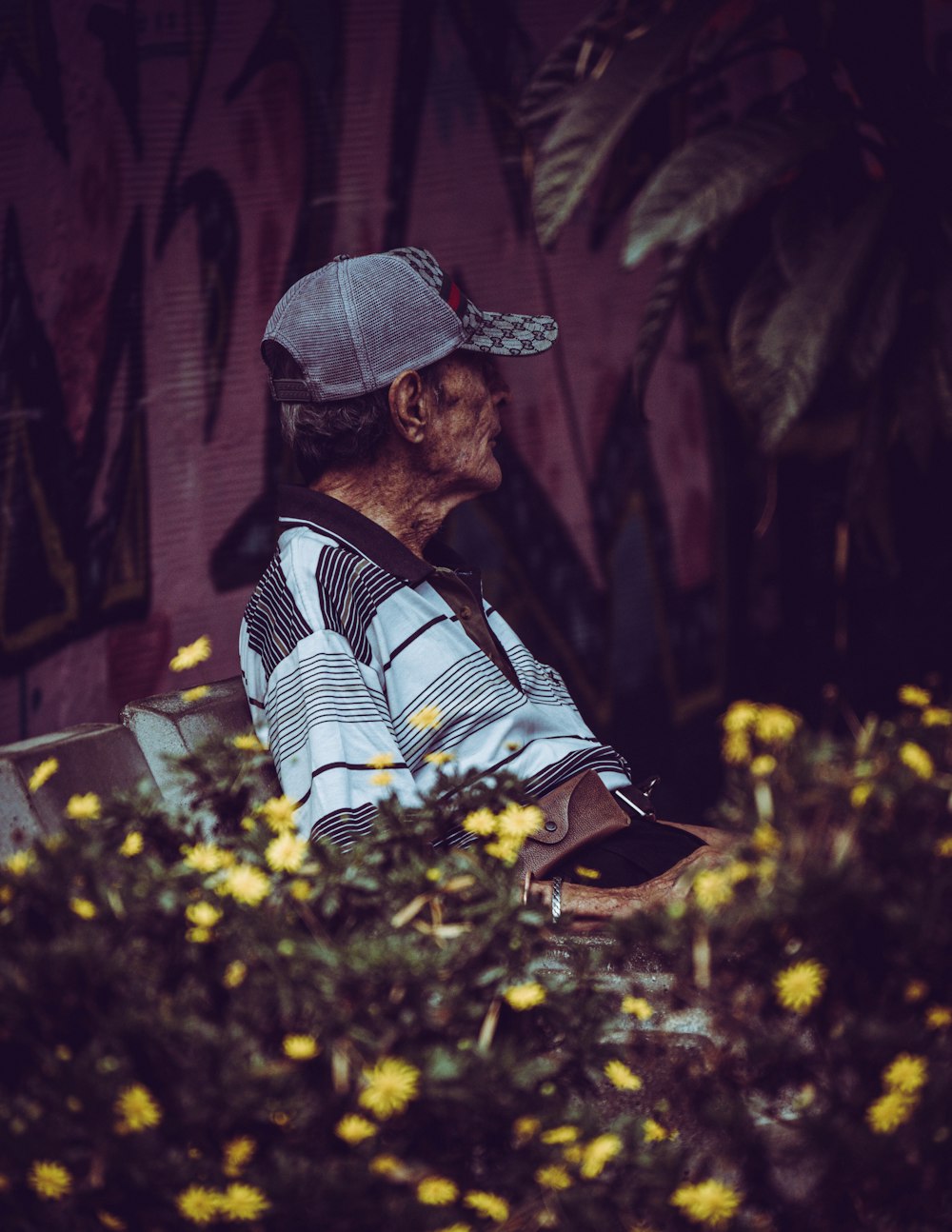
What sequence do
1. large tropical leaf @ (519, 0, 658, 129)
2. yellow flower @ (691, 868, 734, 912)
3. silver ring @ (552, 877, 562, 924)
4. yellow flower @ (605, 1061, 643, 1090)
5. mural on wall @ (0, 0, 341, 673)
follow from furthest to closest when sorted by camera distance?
mural on wall @ (0, 0, 341, 673) < silver ring @ (552, 877, 562, 924) < large tropical leaf @ (519, 0, 658, 129) < yellow flower @ (605, 1061, 643, 1090) < yellow flower @ (691, 868, 734, 912)

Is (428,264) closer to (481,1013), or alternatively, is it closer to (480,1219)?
(481,1013)

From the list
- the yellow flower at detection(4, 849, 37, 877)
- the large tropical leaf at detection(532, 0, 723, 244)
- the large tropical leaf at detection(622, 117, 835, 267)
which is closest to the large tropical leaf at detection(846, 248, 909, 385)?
the large tropical leaf at detection(622, 117, 835, 267)

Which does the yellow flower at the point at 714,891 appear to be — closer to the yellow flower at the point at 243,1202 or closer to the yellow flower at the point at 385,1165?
the yellow flower at the point at 385,1165

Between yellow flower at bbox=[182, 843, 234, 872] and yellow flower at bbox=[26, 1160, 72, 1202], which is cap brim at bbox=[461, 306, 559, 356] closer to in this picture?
yellow flower at bbox=[182, 843, 234, 872]

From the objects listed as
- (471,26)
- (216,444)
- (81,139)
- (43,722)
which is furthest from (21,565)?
(471,26)

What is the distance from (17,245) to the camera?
3.23m

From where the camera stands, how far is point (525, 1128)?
1.28 m

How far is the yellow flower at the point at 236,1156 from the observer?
1.21m

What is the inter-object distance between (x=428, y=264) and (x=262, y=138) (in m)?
1.37

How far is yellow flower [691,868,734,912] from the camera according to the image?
1.28 m

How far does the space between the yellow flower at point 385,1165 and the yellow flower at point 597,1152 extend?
18 cm

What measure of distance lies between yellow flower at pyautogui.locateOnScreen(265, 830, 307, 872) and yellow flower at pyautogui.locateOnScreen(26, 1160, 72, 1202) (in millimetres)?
341

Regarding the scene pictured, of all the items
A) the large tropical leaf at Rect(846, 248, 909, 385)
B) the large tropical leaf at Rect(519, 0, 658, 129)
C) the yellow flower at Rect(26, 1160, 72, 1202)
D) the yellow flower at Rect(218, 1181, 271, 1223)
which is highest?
the large tropical leaf at Rect(519, 0, 658, 129)

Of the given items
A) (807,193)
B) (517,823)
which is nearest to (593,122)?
(807,193)
